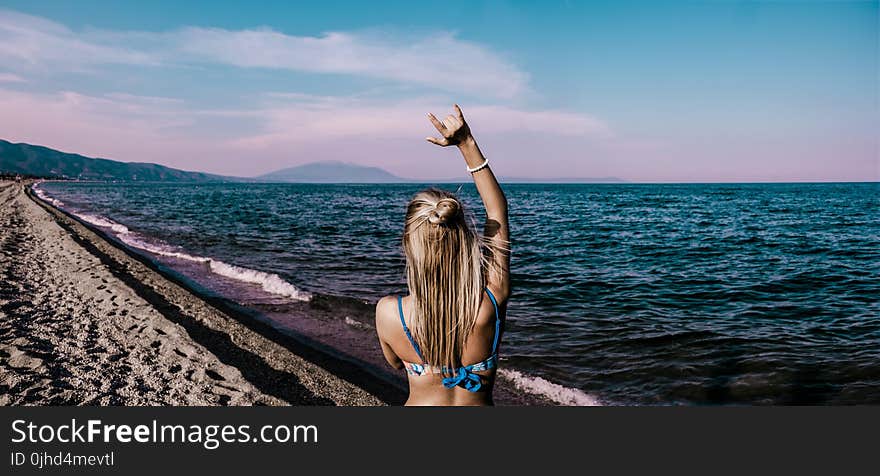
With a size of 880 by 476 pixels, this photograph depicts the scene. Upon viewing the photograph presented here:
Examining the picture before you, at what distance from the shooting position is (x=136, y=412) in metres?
4.07

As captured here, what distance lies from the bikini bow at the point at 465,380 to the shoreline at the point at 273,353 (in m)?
4.14

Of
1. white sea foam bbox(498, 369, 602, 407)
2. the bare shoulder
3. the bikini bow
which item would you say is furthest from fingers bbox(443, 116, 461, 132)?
white sea foam bbox(498, 369, 602, 407)

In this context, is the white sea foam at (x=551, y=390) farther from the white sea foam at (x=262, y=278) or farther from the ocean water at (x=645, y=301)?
the white sea foam at (x=262, y=278)

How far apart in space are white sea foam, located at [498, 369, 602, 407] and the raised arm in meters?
5.40

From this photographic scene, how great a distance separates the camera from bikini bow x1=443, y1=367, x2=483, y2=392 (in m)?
2.52

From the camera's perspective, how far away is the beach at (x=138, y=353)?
604 centimetres

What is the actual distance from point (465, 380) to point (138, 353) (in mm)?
6499

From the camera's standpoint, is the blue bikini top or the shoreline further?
the shoreline

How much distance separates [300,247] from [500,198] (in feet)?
68.9

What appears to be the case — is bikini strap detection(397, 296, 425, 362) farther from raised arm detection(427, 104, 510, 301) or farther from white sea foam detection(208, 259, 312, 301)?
white sea foam detection(208, 259, 312, 301)

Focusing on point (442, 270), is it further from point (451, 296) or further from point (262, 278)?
point (262, 278)

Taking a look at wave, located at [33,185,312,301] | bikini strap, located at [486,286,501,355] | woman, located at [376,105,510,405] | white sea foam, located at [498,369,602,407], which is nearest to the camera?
woman, located at [376,105,510,405]

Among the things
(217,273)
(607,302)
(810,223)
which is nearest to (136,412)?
(607,302)

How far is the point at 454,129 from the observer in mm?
2484
